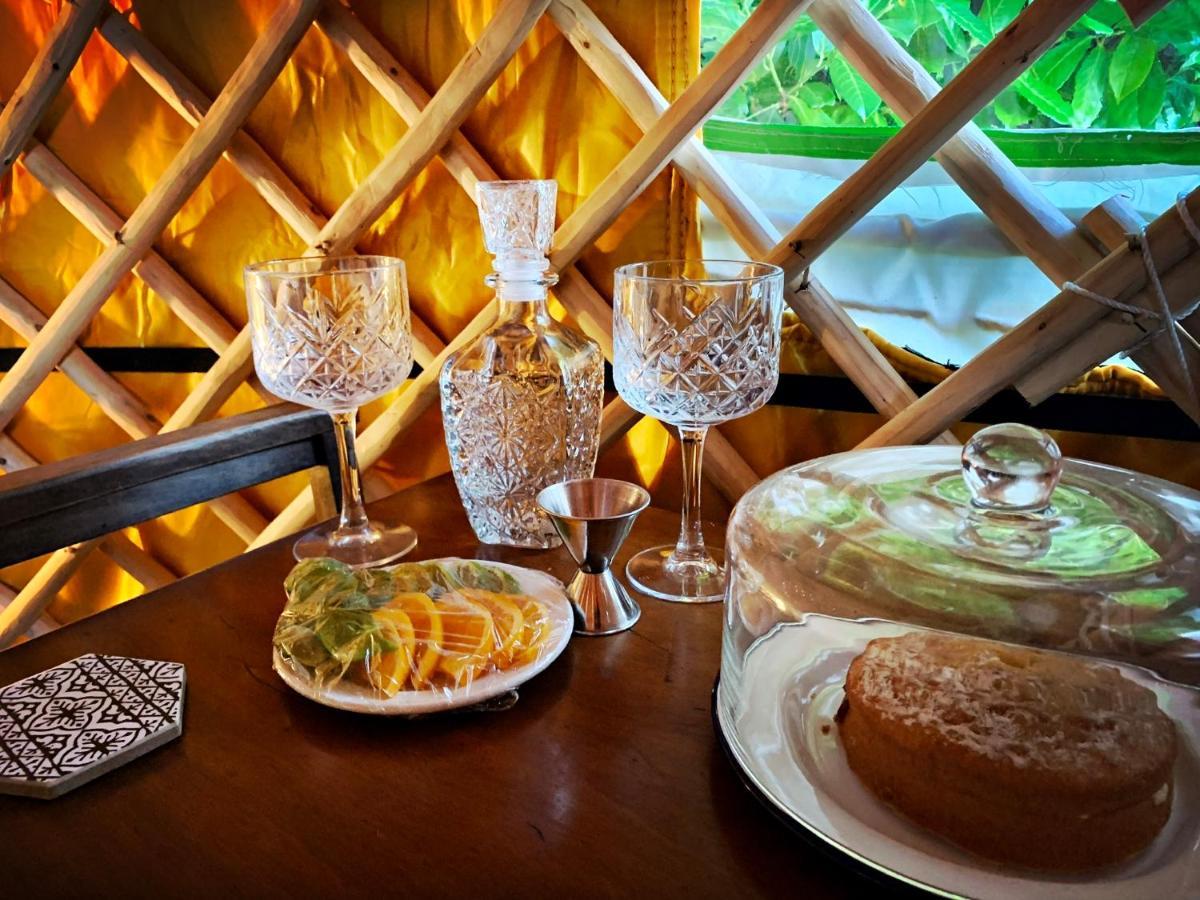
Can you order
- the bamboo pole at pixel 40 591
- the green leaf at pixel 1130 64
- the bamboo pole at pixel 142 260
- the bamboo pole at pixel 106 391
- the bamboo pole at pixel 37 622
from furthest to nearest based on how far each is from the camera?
1. the bamboo pole at pixel 37 622
2. the bamboo pole at pixel 40 591
3. the bamboo pole at pixel 106 391
4. the bamboo pole at pixel 142 260
5. the green leaf at pixel 1130 64

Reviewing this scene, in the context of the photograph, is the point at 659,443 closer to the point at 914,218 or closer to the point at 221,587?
the point at 914,218

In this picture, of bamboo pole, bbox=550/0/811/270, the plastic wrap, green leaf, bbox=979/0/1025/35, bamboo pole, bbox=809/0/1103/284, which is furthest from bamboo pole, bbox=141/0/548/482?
the plastic wrap

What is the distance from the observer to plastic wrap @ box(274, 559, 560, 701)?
472 millimetres

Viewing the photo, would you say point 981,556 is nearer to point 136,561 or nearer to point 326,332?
point 326,332

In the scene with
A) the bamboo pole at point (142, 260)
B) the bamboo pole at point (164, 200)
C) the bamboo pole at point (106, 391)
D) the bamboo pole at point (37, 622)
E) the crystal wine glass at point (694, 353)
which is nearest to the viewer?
the crystal wine glass at point (694, 353)

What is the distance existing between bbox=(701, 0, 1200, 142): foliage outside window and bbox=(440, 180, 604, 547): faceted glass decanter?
252mm

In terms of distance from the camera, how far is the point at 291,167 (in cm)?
103

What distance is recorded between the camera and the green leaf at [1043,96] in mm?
718

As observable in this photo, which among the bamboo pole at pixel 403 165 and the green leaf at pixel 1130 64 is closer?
the green leaf at pixel 1130 64

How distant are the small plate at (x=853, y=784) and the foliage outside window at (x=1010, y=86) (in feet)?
1.54

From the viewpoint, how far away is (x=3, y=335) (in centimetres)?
132

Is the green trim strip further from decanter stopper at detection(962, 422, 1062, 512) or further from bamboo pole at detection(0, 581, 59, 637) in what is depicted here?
bamboo pole at detection(0, 581, 59, 637)

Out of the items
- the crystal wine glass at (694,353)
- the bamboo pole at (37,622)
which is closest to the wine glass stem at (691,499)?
the crystal wine glass at (694,353)

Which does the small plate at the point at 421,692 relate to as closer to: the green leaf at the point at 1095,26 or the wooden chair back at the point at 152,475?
the wooden chair back at the point at 152,475
